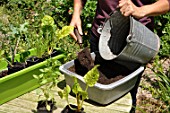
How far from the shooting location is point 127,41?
162 centimetres

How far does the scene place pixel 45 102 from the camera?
5.52ft

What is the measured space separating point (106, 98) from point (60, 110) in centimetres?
22

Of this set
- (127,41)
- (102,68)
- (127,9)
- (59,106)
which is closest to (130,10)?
(127,9)

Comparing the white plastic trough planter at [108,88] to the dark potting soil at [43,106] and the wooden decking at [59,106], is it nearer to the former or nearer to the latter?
the wooden decking at [59,106]

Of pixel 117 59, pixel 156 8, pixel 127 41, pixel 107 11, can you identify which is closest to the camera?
pixel 127 41

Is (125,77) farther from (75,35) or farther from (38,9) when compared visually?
(38,9)

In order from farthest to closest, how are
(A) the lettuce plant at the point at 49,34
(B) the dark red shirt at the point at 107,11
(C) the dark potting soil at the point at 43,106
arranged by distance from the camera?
(B) the dark red shirt at the point at 107,11 → (A) the lettuce plant at the point at 49,34 → (C) the dark potting soil at the point at 43,106

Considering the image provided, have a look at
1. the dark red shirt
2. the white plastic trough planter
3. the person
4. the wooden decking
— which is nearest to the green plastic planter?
the wooden decking

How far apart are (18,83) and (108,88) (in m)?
0.43

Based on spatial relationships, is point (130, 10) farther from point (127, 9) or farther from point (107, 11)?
point (107, 11)

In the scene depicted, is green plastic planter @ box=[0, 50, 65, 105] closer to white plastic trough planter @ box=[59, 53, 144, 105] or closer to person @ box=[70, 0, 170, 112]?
white plastic trough planter @ box=[59, 53, 144, 105]

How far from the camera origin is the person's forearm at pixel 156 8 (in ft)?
5.97

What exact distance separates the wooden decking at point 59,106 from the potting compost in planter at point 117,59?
31 millimetres

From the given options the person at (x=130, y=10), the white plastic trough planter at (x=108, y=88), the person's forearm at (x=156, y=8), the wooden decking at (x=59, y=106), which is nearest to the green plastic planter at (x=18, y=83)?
the wooden decking at (x=59, y=106)
